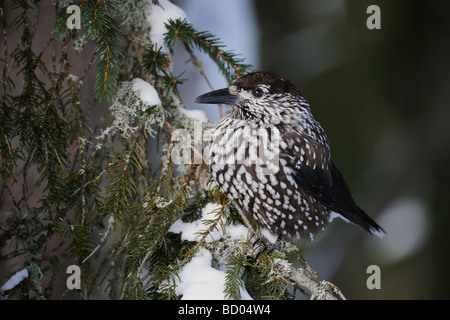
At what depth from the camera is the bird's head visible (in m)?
2.37

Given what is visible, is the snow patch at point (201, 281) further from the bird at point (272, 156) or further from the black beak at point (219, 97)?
the black beak at point (219, 97)

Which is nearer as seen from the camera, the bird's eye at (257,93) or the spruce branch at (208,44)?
the spruce branch at (208,44)

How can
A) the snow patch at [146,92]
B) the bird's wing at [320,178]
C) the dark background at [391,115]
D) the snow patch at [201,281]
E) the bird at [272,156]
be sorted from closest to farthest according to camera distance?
the snow patch at [201,281] < the snow patch at [146,92] < the bird at [272,156] < the bird's wing at [320,178] < the dark background at [391,115]

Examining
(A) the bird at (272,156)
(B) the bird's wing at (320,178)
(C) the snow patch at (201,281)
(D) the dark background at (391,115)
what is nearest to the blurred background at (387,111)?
(D) the dark background at (391,115)

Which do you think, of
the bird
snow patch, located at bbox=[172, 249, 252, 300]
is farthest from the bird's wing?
snow patch, located at bbox=[172, 249, 252, 300]

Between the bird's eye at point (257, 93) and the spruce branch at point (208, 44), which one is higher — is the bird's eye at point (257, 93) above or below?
below

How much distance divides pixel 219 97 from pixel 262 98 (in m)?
0.28

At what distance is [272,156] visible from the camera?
2.33m

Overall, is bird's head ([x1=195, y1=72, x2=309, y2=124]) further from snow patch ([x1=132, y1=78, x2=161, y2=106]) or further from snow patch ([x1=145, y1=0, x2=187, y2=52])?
snow patch ([x1=145, y1=0, x2=187, y2=52])

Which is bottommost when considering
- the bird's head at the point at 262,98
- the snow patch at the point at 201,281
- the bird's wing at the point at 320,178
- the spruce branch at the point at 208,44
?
the snow patch at the point at 201,281

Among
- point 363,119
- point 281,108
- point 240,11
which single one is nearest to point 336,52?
point 363,119

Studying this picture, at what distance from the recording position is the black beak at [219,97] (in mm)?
2285

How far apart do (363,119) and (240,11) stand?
1.46 m

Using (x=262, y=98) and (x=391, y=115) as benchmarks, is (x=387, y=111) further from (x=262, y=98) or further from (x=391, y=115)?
(x=262, y=98)
